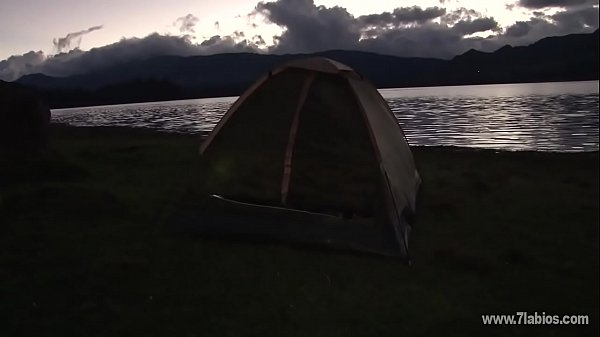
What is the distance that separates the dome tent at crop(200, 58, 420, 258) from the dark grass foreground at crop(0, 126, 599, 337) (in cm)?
38

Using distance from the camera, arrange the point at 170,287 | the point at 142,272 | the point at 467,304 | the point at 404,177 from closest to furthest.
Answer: the point at 467,304 → the point at 170,287 → the point at 142,272 → the point at 404,177

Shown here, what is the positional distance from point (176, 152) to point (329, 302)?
15293 mm

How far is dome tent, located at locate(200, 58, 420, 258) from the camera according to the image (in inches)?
279

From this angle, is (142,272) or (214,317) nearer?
(214,317)

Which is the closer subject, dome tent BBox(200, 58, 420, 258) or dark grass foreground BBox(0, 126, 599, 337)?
dark grass foreground BBox(0, 126, 599, 337)

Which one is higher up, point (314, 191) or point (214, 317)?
point (314, 191)

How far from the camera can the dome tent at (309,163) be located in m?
7.07

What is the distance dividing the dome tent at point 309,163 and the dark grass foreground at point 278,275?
0.38 meters

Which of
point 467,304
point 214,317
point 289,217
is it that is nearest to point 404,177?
point 289,217

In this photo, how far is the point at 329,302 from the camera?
18.5ft

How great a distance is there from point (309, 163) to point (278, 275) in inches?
74.4

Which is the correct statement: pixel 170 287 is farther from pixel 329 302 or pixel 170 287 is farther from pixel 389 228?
pixel 389 228

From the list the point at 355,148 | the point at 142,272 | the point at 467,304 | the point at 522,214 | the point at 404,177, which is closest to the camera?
the point at 467,304

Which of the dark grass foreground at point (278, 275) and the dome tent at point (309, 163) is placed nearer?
the dark grass foreground at point (278, 275)
